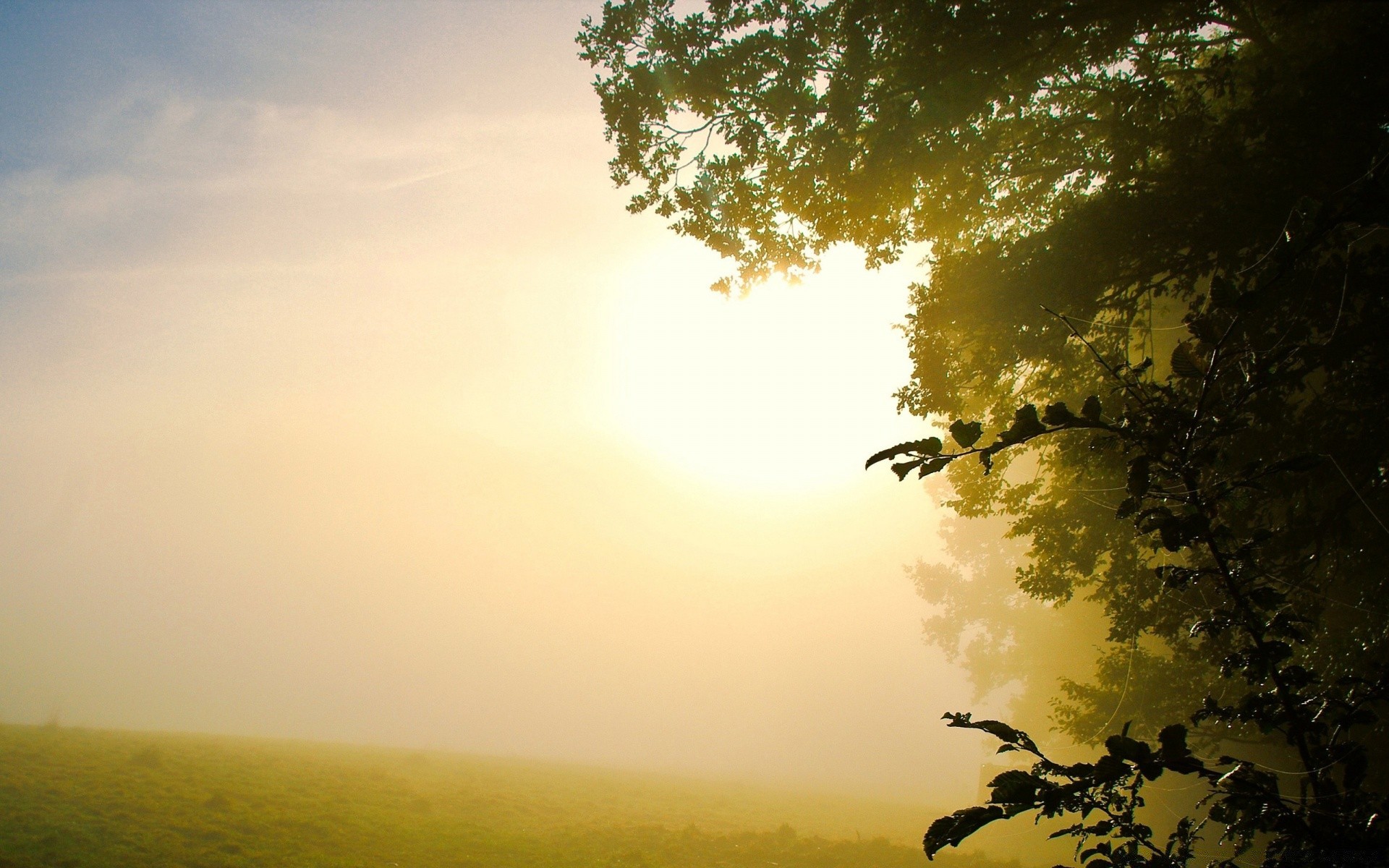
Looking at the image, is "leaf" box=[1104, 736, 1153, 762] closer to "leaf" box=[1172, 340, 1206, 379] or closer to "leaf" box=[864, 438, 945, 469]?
"leaf" box=[864, 438, 945, 469]

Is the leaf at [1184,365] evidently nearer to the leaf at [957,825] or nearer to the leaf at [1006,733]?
the leaf at [1006,733]

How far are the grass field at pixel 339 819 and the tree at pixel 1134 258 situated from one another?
11.8 metres

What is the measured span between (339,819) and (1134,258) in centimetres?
2280

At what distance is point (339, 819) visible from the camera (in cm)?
1728

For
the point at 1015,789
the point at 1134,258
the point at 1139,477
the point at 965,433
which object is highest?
the point at 1134,258

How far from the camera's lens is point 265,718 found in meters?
101

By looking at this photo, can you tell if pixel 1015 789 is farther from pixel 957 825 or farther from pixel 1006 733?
pixel 1006 733

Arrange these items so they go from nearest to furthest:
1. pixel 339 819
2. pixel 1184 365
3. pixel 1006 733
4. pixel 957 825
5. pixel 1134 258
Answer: pixel 957 825 → pixel 1006 733 → pixel 1184 365 → pixel 1134 258 → pixel 339 819

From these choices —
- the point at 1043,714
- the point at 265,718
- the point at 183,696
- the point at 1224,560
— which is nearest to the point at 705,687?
the point at 265,718

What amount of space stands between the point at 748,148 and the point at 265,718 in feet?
417

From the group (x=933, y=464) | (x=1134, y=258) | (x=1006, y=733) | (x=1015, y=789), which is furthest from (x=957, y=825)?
(x=1134, y=258)

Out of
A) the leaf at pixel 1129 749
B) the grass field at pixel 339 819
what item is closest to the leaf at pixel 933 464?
the leaf at pixel 1129 749

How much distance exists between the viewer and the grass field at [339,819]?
45.4 feet

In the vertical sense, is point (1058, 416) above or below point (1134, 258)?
below
